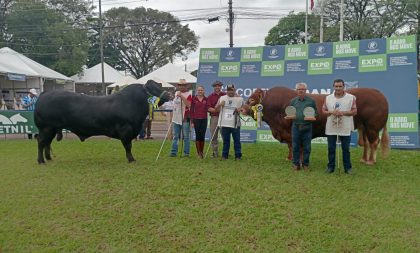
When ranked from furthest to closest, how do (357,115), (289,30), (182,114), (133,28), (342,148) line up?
(289,30) < (133,28) < (182,114) < (357,115) < (342,148)

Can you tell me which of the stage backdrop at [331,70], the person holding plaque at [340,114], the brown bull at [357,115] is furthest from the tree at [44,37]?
the person holding plaque at [340,114]

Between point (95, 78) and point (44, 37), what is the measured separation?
7007 mm

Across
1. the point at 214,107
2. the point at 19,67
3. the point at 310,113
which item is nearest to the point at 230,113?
the point at 214,107

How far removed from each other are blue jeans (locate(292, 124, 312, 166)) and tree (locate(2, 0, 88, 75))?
102ft

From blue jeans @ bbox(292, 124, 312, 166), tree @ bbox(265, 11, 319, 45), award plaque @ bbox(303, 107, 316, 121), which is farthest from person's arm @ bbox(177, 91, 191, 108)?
tree @ bbox(265, 11, 319, 45)

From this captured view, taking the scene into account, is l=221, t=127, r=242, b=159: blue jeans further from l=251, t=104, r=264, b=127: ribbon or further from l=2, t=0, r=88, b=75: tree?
l=2, t=0, r=88, b=75: tree

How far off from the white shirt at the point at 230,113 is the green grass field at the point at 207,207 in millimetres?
836

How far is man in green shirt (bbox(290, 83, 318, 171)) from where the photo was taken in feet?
21.4

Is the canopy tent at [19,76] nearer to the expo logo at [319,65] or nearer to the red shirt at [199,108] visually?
the red shirt at [199,108]

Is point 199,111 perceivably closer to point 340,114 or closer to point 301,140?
point 301,140

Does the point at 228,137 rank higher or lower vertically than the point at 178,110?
lower

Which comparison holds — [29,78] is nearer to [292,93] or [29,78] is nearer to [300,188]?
[292,93]

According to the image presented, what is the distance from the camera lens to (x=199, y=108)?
26.0 ft

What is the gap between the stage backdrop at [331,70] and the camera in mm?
9305
